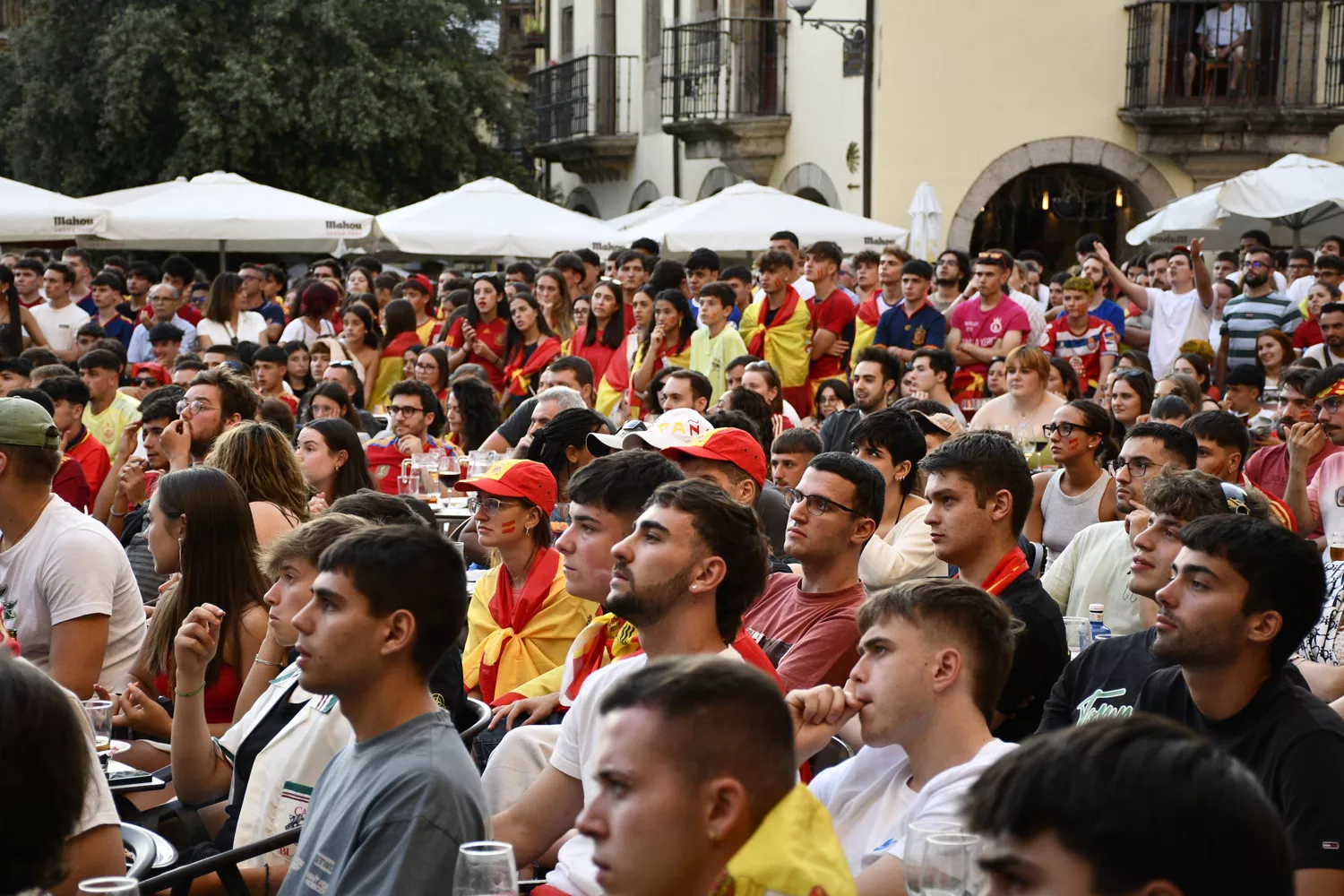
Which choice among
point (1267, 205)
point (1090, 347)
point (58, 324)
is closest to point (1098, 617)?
point (1090, 347)

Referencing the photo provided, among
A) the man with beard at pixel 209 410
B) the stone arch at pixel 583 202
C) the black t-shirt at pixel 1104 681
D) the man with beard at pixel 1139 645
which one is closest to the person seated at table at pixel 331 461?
the man with beard at pixel 209 410

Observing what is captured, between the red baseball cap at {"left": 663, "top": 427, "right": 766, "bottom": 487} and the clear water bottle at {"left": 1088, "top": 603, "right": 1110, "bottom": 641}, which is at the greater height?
the red baseball cap at {"left": 663, "top": 427, "right": 766, "bottom": 487}

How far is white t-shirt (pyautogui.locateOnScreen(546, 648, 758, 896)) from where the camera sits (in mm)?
3494

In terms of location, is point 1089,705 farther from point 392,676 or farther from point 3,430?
point 3,430

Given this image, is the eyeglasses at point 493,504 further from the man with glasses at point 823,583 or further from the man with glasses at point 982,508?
the man with glasses at point 982,508

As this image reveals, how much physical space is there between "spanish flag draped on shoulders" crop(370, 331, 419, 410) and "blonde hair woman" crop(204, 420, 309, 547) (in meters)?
6.15

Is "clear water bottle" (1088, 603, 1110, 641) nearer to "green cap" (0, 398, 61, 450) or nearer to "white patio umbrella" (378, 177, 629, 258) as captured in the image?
"green cap" (0, 398, 61, 450)

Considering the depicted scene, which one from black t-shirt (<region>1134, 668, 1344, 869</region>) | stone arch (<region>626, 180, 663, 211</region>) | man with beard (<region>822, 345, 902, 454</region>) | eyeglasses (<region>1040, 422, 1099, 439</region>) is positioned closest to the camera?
black t-shirt (<region>1134, 668, 1344, 869</region>)

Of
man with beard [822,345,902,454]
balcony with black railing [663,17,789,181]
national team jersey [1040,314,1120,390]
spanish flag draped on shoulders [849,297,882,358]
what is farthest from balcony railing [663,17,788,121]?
man with beard [822,345,902,454]

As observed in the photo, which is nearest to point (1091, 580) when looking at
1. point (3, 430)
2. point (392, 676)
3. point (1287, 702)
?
point (1287, 702)

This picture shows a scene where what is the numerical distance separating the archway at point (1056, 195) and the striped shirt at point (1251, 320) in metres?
10.3

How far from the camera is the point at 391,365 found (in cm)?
1261

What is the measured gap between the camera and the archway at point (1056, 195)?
76.8 ft

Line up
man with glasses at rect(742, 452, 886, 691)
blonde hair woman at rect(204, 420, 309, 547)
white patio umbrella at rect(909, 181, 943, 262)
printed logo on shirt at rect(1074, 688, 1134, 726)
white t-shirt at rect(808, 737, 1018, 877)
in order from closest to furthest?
white t-shirt at rect(808, 737, 1018, 877)
printed logo on shirt at rect(1074, 688, 1134, 726)
man with glasses at rect(742, 452, 886, 691)
blonde hair woman at rect(204, 420, 309, 547)
white patio umbrella at rect(909, 181, 943, 262)
